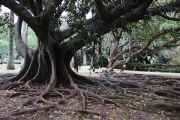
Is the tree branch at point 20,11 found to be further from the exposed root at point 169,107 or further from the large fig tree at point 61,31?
the exposed root at point 169,107

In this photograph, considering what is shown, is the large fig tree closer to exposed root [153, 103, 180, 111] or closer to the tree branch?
the tree branch

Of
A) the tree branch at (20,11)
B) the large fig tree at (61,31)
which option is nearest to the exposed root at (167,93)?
the large fig tree at (61,31)

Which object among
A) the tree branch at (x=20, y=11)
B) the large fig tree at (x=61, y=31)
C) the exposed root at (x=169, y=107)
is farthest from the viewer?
the tree branch at (x=20, y=11)

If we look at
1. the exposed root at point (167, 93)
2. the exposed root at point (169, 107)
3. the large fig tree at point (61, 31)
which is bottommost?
the exposed root at point (169, 107)

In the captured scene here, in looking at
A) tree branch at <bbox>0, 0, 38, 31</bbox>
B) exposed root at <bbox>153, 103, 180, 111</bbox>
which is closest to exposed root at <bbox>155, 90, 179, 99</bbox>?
exposed root at <bbox>153, 103, 180, 111</bbox>

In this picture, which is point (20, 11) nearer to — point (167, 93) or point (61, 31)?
point (61, 31)

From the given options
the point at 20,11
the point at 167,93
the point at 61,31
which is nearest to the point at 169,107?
the point at 167,93

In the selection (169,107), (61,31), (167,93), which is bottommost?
(169,107)

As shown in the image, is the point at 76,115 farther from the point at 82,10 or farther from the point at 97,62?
the point at 82,10

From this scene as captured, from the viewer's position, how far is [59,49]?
24.9ft

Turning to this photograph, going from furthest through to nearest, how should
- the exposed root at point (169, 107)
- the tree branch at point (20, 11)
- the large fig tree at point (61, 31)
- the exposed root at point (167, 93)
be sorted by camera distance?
the exposed root at point (167, 93), the tree branch at point (20, 11), the large fig tree at point (61, 31), the exposed root at point (169, 107)

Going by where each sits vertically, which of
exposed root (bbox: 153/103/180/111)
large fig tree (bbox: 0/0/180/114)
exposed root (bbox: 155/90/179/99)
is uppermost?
large fig tree (bbox: 0/0/180/114)

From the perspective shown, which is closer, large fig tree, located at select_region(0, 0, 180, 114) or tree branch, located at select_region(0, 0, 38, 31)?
large fig tree, located at select_region(0, 0, 180, 114)

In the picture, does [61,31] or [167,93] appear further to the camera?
[61,31]
